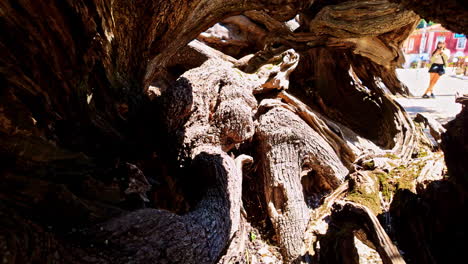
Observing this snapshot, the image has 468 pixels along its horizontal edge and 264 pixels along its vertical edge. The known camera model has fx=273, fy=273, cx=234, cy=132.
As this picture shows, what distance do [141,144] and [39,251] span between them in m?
1.63

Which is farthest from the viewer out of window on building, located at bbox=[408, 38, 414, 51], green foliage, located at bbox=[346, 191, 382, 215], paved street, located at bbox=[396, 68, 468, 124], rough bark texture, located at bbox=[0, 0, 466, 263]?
window on building, located at bbox=[408, 38, 414, 51]

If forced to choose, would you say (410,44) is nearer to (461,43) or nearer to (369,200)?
(461,43)

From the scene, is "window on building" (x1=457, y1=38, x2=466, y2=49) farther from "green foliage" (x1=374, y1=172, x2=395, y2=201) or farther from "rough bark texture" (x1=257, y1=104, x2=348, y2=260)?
"green foliage" (x1=374, y1=172, x2=395, y2=201)

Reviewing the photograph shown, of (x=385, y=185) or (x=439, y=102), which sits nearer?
(x=385, y=185)

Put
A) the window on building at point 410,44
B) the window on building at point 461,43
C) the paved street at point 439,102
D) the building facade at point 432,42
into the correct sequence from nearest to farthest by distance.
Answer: the paved street at point 439,102
the building facade at point 432,42
the window on building at point 461,43
the window on building at point 410,44

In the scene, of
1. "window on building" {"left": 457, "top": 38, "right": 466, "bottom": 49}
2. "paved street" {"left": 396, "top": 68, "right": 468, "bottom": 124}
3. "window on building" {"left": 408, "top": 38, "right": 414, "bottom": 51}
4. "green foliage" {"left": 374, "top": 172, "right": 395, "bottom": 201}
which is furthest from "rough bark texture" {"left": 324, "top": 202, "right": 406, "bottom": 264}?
"window on building" {"left": 408, "top": 38, "right": 414, "bottom": 51}

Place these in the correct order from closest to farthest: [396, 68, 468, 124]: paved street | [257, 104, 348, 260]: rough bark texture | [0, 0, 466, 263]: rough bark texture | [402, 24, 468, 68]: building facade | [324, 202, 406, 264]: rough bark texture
Result: 1. [0, 0, 466, 263]: rough bark texture
2. [324, 202, 406, 264]: rough bark texture
3. [257, 104, 348, 260]: rough bark texture
4. [396, 68, 468, 124]: paved street
5. [402, 24, 468, 68]: building facade

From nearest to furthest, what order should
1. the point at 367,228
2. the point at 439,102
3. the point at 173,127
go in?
the point at 367,228 → the point at 173,127 → the point at 439,102

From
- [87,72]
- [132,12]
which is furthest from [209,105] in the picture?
[87,72]

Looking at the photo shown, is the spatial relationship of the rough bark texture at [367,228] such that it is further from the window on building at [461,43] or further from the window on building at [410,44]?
the window on building at [410,44]

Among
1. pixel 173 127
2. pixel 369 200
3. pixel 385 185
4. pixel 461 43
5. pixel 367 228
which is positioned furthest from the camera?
pixel 461 43

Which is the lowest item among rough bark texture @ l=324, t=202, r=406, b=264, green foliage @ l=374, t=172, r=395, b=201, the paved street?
rough bark texture @ l=324, t=202, r=406, b=264

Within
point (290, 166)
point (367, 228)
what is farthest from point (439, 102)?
point (367, 228)

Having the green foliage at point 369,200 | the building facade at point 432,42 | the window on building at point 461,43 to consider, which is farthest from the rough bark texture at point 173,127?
the window on building at point 461,43
